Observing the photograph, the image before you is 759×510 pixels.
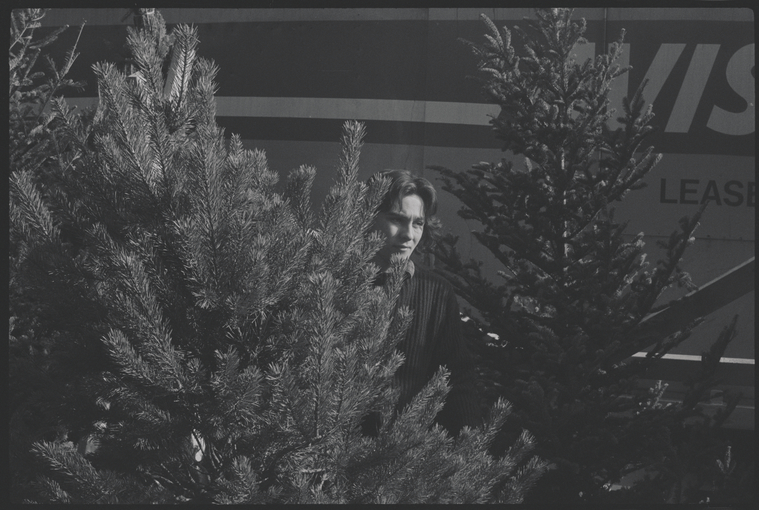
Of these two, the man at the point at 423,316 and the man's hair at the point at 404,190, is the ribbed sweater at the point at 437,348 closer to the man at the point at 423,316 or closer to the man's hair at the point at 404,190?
the man at the point at 423,316

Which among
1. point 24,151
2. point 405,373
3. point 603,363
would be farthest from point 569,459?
point 24,151

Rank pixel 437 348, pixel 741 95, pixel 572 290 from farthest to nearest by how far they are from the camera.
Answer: pixel 741 95
pixel 572 290
pixel 437 348

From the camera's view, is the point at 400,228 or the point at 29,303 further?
the point at 29,303

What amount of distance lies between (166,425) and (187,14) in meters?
3.05

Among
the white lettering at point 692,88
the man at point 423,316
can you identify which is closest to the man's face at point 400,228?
the man at point 423,316

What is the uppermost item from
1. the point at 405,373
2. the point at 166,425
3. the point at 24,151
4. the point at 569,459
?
the point at 24,151

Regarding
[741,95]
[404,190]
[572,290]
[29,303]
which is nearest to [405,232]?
[404,190]

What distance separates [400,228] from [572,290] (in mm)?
866

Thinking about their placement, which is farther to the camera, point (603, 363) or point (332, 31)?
point (332, 31)

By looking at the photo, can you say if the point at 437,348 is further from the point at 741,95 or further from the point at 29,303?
the point at 741,95

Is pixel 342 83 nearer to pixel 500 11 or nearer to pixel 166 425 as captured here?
pixel 500 11

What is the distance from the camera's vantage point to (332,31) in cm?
382

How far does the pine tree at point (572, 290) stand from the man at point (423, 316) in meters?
0.44

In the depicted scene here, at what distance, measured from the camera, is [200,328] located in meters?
1.47
